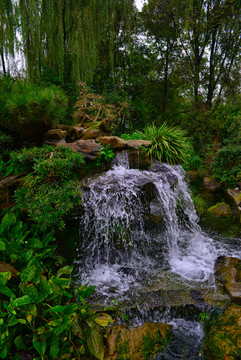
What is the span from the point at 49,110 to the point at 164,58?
1011 centimetres

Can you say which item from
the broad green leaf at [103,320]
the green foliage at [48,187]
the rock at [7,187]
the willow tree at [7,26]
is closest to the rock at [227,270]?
the broad green leaf at [103,320]

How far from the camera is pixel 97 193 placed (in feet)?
13.8

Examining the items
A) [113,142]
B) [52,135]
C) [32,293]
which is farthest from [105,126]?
[32,293]

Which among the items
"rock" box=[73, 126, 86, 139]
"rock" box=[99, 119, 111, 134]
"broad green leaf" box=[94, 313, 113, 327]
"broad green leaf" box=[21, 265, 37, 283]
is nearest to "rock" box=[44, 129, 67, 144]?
"rock" box=[73, 126, 86, 139]

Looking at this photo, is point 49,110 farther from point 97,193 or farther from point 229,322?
point 229,322

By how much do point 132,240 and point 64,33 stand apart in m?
6.22

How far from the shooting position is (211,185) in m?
8.30

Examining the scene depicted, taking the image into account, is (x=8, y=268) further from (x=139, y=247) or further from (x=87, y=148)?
(x=87, y=148)

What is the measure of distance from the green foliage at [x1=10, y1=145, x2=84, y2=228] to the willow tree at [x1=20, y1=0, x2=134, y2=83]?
8.08ft

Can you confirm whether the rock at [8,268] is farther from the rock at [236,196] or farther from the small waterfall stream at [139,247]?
the rock at [236,196]

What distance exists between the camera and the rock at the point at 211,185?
819 centimetres

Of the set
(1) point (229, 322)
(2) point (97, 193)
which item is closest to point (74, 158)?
(2) point (97, 193)

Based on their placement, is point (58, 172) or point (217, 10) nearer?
point (58, 172)

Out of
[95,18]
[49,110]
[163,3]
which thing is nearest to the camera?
[49,110]
